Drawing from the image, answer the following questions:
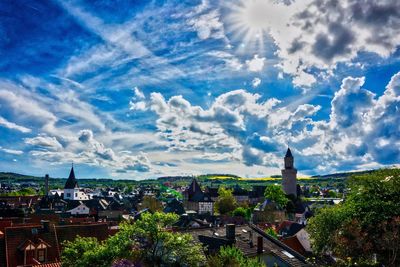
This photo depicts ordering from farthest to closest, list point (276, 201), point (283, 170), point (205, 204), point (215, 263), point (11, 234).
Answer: point (283, 170), point (205, 204), point (276, 201), point (11, 234), point (215, 263)

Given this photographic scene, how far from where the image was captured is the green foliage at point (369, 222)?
2769 cm

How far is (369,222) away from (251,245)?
400 inches

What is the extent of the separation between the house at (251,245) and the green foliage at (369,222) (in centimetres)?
405

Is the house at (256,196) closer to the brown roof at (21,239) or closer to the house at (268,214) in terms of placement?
the house at (268,214)

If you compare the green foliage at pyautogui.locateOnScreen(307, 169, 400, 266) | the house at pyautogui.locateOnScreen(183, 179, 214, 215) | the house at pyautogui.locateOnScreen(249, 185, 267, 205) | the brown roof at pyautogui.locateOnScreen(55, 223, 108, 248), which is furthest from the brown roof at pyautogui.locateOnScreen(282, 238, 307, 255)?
the house at pyautogui.locateOnScreen(249, 185, 267, 205)

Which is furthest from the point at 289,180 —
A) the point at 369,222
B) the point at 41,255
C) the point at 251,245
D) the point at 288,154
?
the point at 41,255

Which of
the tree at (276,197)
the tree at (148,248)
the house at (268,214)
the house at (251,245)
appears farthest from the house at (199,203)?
the tree at (148,248)

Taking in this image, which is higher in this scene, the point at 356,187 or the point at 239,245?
the point at 356,187

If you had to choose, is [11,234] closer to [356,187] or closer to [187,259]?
[187,259]

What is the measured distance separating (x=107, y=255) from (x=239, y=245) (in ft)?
53.2

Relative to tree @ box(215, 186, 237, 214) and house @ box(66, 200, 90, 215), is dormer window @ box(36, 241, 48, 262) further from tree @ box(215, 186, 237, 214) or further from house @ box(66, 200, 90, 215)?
tree @ box(215, 186, 237, 214)

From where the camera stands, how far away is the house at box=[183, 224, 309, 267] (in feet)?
111

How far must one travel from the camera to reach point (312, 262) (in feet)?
115

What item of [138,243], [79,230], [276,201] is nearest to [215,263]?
[138,243]
